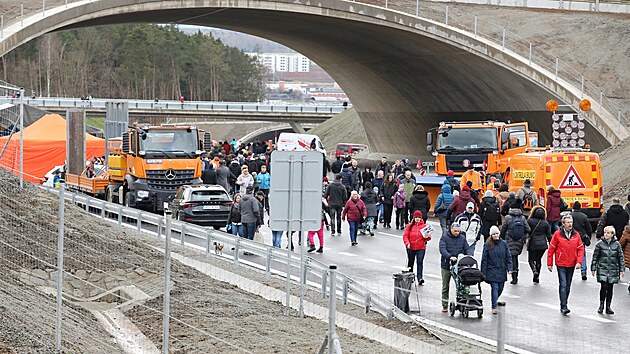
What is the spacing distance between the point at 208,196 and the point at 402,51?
2534cm

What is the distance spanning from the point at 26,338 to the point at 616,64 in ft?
135

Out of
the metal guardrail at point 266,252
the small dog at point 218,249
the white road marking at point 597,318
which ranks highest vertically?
the metal guardrail at point 266,252

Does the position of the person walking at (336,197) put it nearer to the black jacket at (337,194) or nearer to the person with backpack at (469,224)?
the black jacket at (337,194)

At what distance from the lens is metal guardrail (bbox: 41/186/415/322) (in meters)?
17.1

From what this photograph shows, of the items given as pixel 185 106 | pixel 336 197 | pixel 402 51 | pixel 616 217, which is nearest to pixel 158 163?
pixel 336 197

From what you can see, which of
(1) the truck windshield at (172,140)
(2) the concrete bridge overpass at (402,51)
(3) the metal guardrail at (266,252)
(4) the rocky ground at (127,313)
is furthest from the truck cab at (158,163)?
(4) the rocky ground at (127,313)

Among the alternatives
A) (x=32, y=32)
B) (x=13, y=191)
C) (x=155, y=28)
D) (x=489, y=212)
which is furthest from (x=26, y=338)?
(x=155, y=28)

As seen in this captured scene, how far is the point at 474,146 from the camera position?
3662cm

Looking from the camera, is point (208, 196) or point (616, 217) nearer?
point (616, 217)

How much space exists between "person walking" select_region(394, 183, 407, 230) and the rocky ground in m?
10.1

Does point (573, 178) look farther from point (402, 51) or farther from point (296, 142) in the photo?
point (296, 142)

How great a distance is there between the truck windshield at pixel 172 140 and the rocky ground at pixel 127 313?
44.6 feet

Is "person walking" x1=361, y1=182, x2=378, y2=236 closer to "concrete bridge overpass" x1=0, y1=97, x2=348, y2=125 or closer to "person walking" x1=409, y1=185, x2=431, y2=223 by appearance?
"person walking" x1=409, y1=185, x2=431, y2=223

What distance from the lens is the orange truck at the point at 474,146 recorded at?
1435 inches
